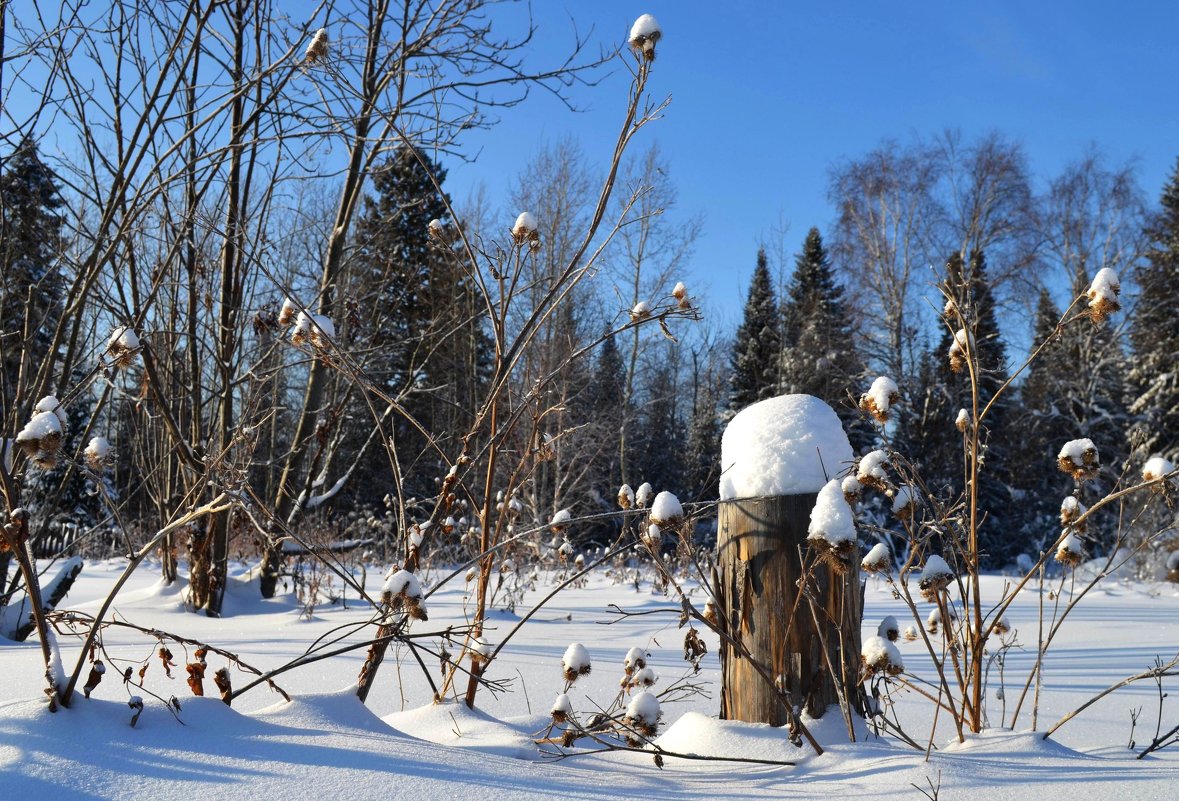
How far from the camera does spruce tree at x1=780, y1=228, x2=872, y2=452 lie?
16.8 meters

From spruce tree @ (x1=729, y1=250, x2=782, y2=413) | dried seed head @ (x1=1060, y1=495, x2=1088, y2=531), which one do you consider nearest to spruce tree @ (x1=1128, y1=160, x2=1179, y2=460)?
spruce tree @ (x1=729, y1=250, x2=782, y2=413)

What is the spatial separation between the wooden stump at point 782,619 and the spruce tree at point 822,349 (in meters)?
14.1

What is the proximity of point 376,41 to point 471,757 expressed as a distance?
3.29 meters

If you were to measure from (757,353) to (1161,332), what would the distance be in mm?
8479

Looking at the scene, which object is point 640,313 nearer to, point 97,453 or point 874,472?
point 874,472

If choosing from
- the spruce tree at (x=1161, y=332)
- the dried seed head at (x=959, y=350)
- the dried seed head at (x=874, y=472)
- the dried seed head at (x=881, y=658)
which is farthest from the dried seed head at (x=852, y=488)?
the spruce tree at (x=1161, y=332)

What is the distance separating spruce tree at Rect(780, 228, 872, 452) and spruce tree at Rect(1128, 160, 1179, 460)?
5.32 metres

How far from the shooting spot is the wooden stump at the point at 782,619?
1.96m

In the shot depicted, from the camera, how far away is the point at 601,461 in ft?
57.0

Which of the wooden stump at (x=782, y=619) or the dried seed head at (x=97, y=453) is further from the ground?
the dried seed head at (x=97, y=453)

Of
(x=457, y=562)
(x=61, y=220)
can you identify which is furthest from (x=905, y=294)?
(x=61, y=220)

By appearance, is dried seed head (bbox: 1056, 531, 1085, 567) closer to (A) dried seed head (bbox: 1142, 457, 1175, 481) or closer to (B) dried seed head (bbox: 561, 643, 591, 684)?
(A) dried seed head (bbox: 1142, 457, 1175, 481)

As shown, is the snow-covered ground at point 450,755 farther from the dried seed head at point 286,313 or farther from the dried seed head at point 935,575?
the dried seed head at point 286,313

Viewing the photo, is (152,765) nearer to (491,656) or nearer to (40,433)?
(40,433)
